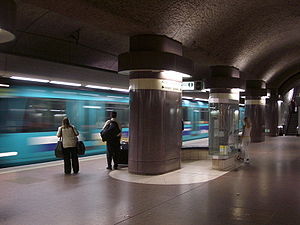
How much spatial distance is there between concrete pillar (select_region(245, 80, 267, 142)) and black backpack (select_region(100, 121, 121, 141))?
510 inches

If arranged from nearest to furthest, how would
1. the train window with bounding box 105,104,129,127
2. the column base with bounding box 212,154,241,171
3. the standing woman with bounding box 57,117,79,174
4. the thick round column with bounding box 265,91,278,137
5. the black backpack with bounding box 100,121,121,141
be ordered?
the standing woman with bounding box 57,117,79,174 < the black backpack with bounding box 100,121,121,141 < the column base with bounding box 212,154,241,171 < the train window with bounding box 105,104,129,127 < the thick round column with bounding box 265,91,278,137

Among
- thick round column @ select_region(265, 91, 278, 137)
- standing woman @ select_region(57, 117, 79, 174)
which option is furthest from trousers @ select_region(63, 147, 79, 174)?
thick round column @ select_region(265, 91, 278, 137)

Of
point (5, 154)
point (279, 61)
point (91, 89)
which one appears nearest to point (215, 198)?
point (5, 154)

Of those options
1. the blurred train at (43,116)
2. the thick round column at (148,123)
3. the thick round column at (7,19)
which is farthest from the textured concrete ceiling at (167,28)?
the blurred train at (43,116)

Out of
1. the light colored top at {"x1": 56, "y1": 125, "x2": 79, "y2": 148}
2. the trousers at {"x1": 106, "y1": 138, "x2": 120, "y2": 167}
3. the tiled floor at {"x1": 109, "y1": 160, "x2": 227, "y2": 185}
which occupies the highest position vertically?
the light colored top at {"x1": 56, "y1": 125, "x2": 79, "y2": 148}

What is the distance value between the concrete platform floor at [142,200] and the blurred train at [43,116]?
0.80 m

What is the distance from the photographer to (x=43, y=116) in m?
10.2

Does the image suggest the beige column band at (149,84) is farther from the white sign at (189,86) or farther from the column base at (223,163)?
the white sign at (189,86)

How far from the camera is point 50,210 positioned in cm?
545

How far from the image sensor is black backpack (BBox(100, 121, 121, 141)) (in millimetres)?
9391

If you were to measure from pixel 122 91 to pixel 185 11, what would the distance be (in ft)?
20.0

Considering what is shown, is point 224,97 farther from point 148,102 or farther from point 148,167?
point 148,167

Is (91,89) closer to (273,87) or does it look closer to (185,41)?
(185,41)

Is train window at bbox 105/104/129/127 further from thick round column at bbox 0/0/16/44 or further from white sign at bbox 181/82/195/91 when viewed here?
thick round column at bbox 0/0/16/44
